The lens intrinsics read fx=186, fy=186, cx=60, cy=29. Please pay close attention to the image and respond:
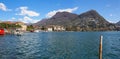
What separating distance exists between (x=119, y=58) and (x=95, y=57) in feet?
16.9

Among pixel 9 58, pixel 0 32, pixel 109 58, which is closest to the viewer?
pixel 9 58

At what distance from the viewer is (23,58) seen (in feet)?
127

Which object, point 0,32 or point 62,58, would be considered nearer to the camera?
point 62,58

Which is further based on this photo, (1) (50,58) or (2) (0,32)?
(2) (0,32)

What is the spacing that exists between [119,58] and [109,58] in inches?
86.6

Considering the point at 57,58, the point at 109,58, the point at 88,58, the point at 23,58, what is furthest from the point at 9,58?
the point at 109,58

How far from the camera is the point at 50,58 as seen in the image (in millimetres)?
39281

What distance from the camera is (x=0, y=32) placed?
481ft

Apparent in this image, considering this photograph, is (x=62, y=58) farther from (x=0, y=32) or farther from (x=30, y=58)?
(x=0, y=32)

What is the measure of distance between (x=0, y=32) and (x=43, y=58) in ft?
379

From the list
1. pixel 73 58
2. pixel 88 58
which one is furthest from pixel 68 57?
pixel 88 58

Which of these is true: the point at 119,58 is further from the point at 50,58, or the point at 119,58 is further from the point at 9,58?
the point at 9,58

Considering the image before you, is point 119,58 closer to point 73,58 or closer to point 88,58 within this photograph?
point 88,58

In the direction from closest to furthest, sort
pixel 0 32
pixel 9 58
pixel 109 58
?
pixel 9 58
pixel 109 58
pixel 0 32
